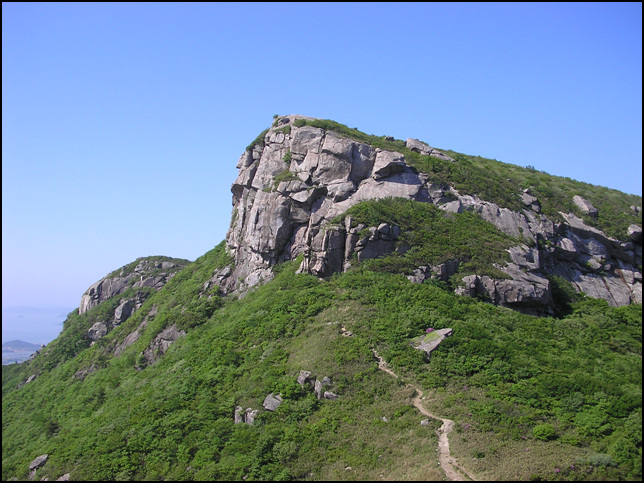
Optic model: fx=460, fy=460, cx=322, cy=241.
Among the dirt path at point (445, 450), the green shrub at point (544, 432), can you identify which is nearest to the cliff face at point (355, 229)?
the dirt path at point (445, 450)

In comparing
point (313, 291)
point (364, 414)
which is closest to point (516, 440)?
point (364, 414)

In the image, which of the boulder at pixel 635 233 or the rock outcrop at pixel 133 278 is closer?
the boulder at pixel 635 233

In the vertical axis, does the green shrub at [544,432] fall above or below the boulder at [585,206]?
below

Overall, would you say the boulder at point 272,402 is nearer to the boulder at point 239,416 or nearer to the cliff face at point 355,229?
the boulder at point 239,416

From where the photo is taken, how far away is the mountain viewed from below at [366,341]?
68.5 feet

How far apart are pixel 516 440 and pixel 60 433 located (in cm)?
2936

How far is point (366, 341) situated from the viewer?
27391 mm

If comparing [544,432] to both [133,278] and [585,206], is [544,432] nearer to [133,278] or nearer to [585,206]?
[585,206]

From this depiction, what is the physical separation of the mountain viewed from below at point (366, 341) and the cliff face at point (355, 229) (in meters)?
0.18

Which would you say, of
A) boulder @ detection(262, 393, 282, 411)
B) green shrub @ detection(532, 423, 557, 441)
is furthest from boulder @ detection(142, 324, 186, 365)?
green shrub @ detection(532, 423, 557, 441)

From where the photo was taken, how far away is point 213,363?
30.3 m

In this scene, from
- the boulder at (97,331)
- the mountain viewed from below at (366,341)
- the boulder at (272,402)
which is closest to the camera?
the mountain viewed from below at (366,341)

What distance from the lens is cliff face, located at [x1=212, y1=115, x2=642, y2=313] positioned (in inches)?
1396

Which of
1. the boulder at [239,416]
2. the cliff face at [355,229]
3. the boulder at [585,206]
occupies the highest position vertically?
the boulder at [585,206]
